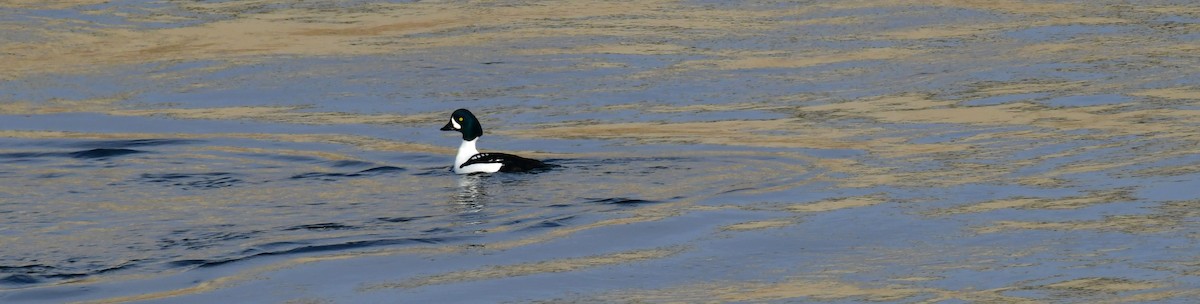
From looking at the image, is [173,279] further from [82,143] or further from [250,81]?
[250,81]

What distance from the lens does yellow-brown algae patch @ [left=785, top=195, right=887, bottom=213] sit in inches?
514

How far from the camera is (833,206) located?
1312 cm

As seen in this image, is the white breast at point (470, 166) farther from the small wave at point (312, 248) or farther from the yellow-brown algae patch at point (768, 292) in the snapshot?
the yellow-brown algae patch at point (768, 292)

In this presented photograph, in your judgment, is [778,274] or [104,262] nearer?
[778,274]

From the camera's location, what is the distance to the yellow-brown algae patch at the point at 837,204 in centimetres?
1305

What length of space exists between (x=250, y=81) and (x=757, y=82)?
495 centimetres

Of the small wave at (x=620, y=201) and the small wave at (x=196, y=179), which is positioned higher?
the small wave at (x=196, y=179)

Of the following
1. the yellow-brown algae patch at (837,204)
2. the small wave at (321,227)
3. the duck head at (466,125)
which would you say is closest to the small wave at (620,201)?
the yellow-brown algae patch at (837,204)

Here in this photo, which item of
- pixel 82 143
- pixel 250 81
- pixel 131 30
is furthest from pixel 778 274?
pixel 131 30

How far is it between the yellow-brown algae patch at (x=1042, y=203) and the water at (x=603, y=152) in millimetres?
39

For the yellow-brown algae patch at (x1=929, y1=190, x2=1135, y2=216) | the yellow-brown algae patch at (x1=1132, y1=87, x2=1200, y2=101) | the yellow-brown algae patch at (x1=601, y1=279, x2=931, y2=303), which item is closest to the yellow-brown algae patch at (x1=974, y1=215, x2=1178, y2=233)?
the yellow-brown algae patch at (x1=929, y1=190, x2=1135, y2=216)

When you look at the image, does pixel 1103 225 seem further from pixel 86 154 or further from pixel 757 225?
pixel 86 154

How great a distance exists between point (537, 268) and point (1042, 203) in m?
3.58

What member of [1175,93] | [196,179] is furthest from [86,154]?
[1175,93]
